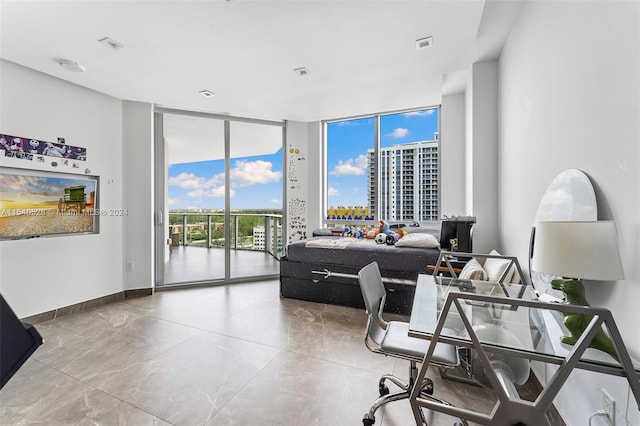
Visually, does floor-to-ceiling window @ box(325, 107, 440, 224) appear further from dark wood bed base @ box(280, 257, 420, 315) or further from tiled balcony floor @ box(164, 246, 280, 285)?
dark wood bed base @ box(280, 257, 420, 315)

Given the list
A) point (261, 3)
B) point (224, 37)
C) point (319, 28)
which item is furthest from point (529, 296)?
point (224, 37)

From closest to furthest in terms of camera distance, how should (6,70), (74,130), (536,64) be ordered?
(536,64), (6,70), (74,130)

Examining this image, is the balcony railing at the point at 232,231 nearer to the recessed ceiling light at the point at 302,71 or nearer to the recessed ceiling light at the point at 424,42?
the recessed ceiling light at the point at 302,71

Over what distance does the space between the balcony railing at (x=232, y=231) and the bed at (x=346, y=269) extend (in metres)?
1.44

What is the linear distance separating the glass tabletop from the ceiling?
82.5 inches

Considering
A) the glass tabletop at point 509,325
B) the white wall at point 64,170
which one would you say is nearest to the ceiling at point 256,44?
the white wall at point 64,170

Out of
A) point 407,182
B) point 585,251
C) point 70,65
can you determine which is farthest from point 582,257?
point 70,65

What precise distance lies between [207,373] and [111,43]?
2921 mm

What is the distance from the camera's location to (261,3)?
202cm

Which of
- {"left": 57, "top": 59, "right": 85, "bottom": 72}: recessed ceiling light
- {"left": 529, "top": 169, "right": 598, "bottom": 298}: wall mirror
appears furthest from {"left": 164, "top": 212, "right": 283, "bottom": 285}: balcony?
{"left": 529, "top": 169, "right": 598, "bottom": 298}: wall mirror

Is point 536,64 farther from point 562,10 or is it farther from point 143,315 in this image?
point 143,315

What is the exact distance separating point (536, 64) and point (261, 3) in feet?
6.56

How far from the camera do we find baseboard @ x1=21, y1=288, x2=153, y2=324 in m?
2.99

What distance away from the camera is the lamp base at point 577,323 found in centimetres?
99
